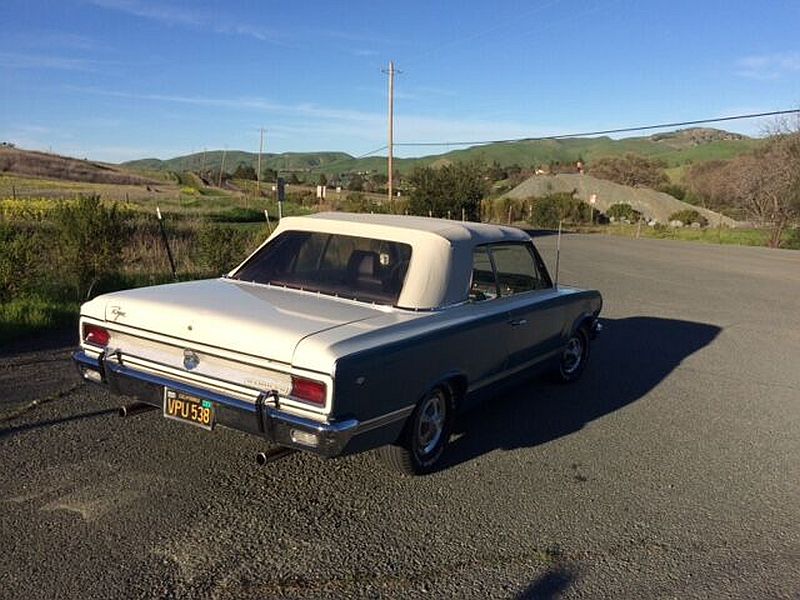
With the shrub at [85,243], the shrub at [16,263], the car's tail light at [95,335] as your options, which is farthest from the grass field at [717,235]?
the car's tail light at [95,335]

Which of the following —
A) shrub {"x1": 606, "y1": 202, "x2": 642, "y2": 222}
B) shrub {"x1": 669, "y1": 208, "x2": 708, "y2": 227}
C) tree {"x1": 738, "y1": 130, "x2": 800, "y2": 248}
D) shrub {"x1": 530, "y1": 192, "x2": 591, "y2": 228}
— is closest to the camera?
tree {"x1": 738, "y1": 130, "x2": 800, "y2": 248}

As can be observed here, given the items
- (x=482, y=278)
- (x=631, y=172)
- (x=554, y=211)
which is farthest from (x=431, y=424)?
(x=631, y=172)

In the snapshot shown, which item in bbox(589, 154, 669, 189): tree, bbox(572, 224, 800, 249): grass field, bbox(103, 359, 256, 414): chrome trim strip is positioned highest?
bbox(589, 154, 669, 189): tree

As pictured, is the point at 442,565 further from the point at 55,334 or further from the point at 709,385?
the point at 55,334

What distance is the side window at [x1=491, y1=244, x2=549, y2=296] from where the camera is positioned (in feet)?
17.1

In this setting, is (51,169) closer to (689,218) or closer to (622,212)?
(622,212)

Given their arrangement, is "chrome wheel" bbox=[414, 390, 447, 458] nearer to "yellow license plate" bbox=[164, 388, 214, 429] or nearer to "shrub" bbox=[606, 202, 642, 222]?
"yellow license plate" bbox=[164, 388, 214, 429]

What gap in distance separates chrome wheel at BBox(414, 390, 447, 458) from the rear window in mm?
645

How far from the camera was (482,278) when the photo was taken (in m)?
4.95

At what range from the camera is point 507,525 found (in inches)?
145

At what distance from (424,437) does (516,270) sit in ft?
5.94

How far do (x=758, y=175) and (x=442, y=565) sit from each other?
4035 centimetres

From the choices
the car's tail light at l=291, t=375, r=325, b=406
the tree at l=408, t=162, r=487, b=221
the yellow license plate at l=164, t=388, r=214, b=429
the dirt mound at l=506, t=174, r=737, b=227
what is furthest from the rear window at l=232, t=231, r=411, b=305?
the dirt mound at l=506, t=174, r=737, b=227

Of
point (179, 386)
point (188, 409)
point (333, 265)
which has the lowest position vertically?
point (188, 409)
